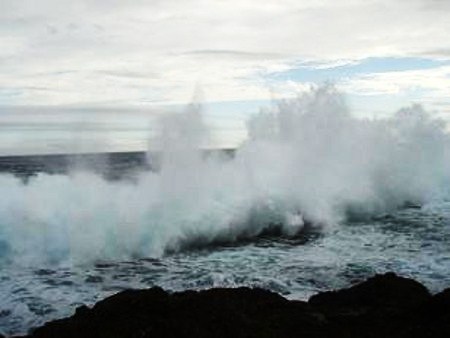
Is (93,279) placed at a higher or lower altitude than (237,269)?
higher

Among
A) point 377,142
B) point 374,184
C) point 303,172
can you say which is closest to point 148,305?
point 303,172

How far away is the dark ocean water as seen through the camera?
37.3ft

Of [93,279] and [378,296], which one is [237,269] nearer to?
[93,279]

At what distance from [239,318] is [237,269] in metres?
5.31

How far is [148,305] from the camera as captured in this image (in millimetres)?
8508

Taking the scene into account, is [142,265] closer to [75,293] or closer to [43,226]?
[75,293]

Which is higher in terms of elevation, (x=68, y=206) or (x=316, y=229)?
(x=68, y=206)

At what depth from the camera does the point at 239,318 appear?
8.36m

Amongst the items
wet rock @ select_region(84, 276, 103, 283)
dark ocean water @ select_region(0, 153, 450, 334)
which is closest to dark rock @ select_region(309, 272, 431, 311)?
dark ocean water @ select_region(0, 153, 450, 334)

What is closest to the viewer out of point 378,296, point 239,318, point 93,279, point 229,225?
point 239,318

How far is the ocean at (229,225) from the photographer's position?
12.7m

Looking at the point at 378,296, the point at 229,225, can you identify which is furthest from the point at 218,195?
the point at 378,296

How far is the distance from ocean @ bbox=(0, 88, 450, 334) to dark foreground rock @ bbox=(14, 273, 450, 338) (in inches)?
81.6

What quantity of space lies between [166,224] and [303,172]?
28.7ft
